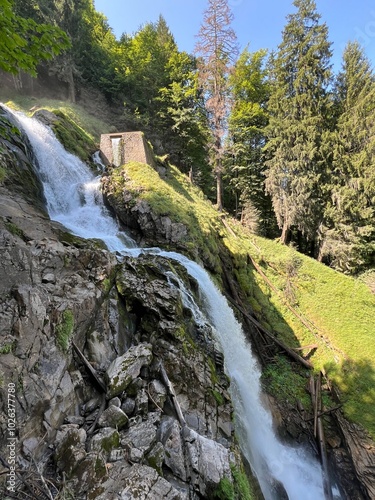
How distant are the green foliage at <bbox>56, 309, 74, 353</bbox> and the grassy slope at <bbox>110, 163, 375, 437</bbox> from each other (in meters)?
6.61

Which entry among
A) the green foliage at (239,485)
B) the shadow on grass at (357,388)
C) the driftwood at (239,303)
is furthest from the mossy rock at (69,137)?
the shadow on grass at (357,388)

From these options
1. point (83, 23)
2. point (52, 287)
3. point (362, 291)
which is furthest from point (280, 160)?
point (83, 23)

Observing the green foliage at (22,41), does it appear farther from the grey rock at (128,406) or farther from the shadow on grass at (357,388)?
the shadow on grass at (357,388)

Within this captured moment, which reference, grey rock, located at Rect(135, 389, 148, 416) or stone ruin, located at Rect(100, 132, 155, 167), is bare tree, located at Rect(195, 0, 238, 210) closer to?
stone ruin, located at Rect(100, 132, 155, 167)

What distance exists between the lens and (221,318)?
8.85m

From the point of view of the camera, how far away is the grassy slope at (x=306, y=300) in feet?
31.8

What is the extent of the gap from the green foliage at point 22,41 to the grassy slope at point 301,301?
773 cm

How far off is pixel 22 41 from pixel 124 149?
Answer: 515 inches

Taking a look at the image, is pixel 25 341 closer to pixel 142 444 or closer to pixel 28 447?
pixel 28 447

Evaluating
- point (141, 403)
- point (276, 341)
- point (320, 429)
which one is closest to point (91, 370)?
point (141, 403)

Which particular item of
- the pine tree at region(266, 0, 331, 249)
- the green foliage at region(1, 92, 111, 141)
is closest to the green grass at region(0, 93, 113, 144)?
the green foliage at region(1, 92, 111, 141)

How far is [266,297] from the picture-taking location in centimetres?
1273

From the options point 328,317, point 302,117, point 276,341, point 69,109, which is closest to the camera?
point 276,341

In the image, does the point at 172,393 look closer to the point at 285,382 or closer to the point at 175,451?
the point at 175,451
